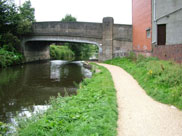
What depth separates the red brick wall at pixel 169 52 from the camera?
10531mm

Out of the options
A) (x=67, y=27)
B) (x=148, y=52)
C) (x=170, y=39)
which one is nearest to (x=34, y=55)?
(x=67, y=27)

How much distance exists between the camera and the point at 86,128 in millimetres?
3721

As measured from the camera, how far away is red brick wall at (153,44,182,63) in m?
10.5

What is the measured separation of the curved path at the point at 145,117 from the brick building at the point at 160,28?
5574 mm

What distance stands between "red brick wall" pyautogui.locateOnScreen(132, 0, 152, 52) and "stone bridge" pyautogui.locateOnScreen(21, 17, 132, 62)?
1501 millimetres

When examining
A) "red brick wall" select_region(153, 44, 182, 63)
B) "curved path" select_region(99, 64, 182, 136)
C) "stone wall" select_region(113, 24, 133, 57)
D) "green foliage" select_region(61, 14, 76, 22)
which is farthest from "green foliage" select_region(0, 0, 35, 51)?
"curved path" select_region(99, 64, 182, 136)

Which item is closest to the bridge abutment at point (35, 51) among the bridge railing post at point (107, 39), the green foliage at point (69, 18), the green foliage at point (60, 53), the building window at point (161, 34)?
the green foliage at point (60, 53)

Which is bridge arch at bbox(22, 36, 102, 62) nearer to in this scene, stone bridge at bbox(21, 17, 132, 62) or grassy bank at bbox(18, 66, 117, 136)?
stone bridge at bbox(21, 17, 132, 62)

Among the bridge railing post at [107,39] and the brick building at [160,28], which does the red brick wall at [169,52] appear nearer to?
the brick building at [160,28]

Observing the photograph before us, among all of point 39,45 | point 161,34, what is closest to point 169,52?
point 161,34

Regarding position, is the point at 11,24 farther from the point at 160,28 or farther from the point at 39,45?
the point at 160,28

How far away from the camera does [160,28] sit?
13977 millimetres

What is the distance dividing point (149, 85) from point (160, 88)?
734 mm

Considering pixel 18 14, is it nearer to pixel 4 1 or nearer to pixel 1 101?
pixel 4 1
